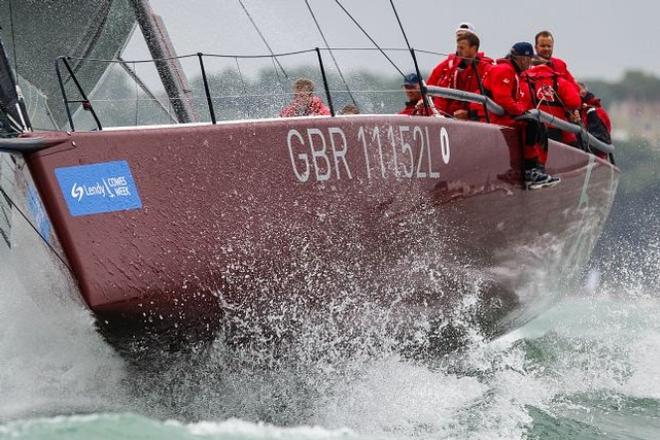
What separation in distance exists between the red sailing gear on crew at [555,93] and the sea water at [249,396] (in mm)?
1673

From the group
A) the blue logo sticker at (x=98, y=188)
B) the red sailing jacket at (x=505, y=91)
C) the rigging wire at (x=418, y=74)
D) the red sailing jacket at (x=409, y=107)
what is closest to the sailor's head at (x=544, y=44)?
the red sailing jacket at (x=505, y=91)

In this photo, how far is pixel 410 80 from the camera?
182 inches

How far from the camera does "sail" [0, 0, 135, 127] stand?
178 inches

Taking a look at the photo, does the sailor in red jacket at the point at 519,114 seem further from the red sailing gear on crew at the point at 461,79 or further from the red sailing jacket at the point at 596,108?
the red sailing jacket at the point at 596,108

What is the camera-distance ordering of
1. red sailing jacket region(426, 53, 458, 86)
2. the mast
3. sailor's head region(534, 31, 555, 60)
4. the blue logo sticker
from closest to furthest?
the blue logo sticker → the mast → red sailing jacket region(426, 53, 458, 86) → sailor's head region(534, 31, 555, 60)

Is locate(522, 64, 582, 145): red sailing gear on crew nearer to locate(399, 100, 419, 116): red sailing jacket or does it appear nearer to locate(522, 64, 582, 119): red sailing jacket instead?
locate(522, 64, 582, 119): red sailing jacket

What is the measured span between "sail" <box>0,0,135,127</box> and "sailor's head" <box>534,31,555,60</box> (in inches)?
97.7

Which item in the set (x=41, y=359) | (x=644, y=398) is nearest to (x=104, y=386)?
(x=41, y=359)

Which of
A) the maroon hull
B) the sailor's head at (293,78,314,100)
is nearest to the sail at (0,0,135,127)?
the sailor's head at (293,78,314,100)

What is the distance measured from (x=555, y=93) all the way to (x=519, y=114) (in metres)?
0.91

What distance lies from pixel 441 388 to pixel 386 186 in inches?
32.1

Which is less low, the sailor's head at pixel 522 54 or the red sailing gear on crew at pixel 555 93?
the sailor's head at pixel 522 54

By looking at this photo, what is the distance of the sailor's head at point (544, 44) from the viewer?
6.22 metres

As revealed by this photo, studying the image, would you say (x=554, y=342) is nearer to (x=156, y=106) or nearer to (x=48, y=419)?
(x=156, y=106)
